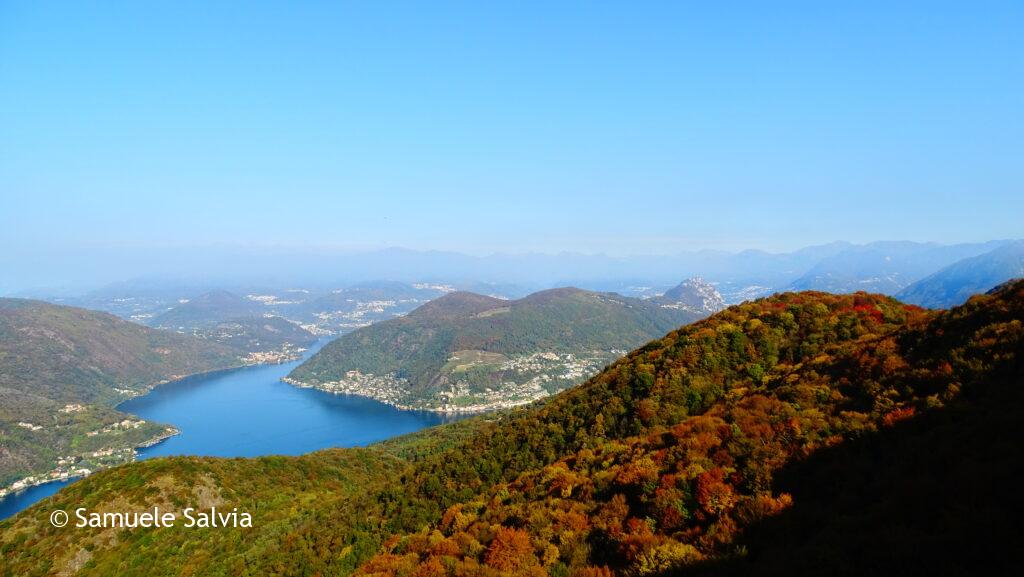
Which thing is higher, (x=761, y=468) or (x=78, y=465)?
(x=761, y=468)

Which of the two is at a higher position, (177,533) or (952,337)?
(952,337)

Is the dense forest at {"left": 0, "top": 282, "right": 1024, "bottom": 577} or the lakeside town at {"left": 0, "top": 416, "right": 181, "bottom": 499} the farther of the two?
the lakeside town at {"left": 0, "top": 416, "right": 181, "bottom": 499}

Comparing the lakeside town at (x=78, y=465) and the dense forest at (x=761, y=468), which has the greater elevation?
the dense forest at (x=761, y=468)

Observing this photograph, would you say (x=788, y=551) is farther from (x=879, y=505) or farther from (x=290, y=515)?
(x=290, y=515)

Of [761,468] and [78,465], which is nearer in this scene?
[761,468]

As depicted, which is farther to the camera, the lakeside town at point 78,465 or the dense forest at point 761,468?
the lakeside town at point 78,465

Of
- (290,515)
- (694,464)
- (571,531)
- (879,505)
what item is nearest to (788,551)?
(879,505)

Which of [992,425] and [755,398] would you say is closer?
[992,425]

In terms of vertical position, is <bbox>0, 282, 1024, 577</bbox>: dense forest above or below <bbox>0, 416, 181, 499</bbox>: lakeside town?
above
